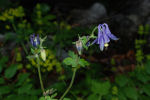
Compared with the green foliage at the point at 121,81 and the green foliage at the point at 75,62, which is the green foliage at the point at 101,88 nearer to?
the green foliage at the point at 121,81

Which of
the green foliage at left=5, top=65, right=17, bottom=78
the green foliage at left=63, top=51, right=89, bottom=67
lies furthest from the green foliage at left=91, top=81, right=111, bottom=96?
the green foliage at left=5, top=65, right=17, bottom=78

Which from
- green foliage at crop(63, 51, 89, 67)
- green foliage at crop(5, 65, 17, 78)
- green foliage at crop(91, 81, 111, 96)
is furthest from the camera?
green foliage at crop(5, 65, 17, 78)

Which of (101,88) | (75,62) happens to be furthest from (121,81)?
(75,62)

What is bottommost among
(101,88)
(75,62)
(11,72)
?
(101,88)

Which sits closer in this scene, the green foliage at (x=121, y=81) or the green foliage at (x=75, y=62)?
the green foliage at (x=75, y=62)

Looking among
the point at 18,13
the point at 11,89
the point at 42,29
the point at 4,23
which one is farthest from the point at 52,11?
the point at 11,89

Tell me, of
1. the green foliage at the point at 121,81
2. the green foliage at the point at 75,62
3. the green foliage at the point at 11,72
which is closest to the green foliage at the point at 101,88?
the green foliage at the point at 121,81

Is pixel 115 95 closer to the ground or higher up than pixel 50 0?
closer to the ground

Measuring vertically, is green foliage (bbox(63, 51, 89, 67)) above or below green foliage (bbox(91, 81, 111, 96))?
above

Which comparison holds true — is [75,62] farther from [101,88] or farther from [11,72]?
[11,72]

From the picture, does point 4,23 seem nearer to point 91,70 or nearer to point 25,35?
point 25,35

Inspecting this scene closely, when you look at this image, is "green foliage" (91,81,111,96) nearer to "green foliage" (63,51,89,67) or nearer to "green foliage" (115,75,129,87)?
"green foliage" (115,75,129,87)
